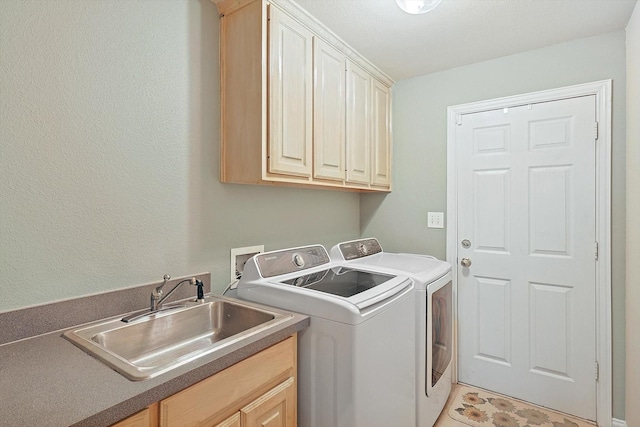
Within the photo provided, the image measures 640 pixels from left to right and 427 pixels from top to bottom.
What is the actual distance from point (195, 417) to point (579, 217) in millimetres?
2258

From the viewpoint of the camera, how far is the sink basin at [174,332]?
101 centimetres

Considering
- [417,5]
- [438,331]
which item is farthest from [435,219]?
[417,5]

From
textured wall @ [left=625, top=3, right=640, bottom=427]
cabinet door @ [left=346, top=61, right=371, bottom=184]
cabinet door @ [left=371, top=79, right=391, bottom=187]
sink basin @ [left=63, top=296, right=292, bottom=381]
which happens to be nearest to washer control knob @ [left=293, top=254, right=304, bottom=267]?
sink basin @ [left=63, top=296, right=292, bottom=381]

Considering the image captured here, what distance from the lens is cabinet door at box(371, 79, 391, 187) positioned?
7.76 feet

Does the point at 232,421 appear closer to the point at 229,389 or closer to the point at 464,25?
the point at 229,389

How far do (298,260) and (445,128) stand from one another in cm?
149

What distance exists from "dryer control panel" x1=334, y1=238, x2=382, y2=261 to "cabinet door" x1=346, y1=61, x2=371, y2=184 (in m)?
0.44

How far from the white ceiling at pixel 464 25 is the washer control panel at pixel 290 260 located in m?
1.27

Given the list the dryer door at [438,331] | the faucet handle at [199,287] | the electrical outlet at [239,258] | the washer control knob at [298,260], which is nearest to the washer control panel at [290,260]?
the washer control knob at [298,260]

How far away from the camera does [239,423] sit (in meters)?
1.01

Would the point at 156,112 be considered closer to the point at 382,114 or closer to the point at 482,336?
the point at 382,114

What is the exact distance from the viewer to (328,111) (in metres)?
1.87

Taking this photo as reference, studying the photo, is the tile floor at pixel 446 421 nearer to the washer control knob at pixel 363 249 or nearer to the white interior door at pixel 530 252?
the white interior door at pixel 530 252

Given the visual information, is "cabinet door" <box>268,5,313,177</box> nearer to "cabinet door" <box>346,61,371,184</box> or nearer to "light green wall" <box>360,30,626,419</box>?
"cabinet door" <box>346,61,371,184</box>
